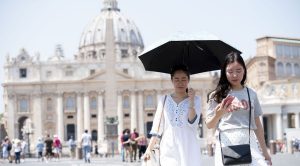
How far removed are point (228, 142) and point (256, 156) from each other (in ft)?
0.79

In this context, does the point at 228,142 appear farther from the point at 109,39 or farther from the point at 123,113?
the point at 123,113

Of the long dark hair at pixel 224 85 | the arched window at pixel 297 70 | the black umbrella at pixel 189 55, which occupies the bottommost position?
the long dark hair at pixel 224 85

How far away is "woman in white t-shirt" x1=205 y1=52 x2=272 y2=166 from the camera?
505 centimetres

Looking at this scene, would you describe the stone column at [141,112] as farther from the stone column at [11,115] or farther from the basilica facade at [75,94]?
the stone column at [11,115]

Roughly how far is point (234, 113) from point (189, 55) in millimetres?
1801

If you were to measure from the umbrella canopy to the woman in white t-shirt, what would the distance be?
3.37ft

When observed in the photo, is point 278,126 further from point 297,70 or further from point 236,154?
point 236,154

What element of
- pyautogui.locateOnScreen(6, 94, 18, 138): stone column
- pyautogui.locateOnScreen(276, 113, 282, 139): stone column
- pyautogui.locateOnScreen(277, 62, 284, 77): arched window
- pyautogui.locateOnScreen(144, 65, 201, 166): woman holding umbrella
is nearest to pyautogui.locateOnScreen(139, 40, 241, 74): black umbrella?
pyautogui.locateOnScreen(144, 65, 201, 166): woman holding umbrella

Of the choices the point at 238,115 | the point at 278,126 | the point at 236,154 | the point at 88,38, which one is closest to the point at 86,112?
the point at 88,38

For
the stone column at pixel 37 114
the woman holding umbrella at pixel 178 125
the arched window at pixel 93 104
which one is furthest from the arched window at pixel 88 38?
the woman holding umbrella at pixel 178 125

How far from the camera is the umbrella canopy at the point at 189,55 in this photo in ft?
21.2

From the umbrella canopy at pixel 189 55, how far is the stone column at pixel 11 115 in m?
81.1

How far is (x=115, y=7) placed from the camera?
379 feet

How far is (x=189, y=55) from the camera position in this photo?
682cm
